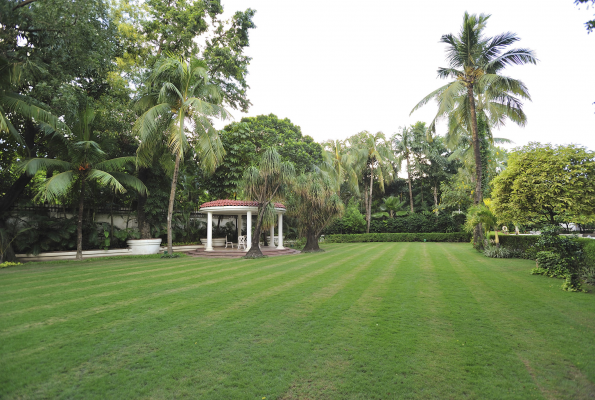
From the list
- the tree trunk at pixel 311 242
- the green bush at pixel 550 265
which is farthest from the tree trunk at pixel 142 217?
the green bush at pixel 550 265

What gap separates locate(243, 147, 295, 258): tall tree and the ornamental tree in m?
8.53

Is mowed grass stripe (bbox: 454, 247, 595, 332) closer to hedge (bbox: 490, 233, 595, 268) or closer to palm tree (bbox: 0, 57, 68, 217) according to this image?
hedge (bbox: 490, 233, 595, 268)

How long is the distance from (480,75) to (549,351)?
1598cm

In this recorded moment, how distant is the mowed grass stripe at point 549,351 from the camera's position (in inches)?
116

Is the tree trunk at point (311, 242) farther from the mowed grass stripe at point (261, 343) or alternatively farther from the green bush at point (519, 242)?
the mowed grass stripe at point (261, 343)

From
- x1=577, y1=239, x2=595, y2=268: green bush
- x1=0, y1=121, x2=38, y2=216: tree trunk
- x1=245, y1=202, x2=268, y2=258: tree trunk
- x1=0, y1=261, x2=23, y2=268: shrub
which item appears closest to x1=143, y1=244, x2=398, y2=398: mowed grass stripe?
x1=577, y1=239, x2=595, y2=268: green bush

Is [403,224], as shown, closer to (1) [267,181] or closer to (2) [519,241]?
(2) [519,241]

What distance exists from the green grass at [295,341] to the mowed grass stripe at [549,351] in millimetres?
18

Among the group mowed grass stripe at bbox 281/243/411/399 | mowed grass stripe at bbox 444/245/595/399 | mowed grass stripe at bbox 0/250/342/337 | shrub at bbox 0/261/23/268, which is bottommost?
mowed grass stripe at bbox 444/245/595/399

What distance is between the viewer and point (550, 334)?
13.9 feet

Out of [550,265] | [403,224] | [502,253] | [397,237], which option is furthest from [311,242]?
[403,224]

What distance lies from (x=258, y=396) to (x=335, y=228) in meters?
27.3

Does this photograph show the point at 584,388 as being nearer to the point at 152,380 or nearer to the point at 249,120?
the point at 152,380

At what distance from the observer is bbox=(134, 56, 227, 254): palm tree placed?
42.3 feet
